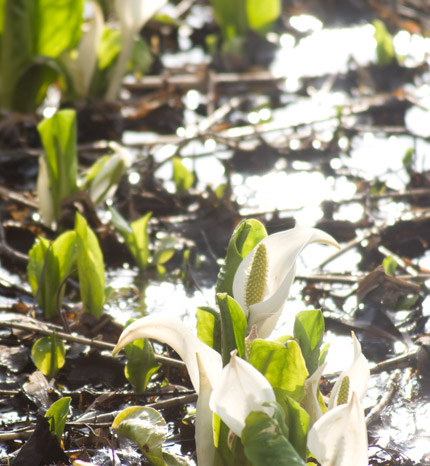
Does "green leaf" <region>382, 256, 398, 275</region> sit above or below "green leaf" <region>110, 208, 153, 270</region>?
below

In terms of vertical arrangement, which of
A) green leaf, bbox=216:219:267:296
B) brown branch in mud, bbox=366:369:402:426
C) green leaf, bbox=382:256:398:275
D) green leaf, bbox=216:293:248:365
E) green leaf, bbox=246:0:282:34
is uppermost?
green leaf, bbox=246:0:282:34

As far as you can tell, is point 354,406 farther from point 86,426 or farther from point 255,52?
Result: point 255,52

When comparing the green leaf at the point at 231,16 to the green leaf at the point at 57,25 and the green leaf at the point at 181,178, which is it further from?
the green leaf at the point at 181,178

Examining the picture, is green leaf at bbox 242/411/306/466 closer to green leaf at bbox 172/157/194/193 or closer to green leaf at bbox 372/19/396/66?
green leaf at bbox 172/157/194/193

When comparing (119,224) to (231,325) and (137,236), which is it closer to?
(137,236)

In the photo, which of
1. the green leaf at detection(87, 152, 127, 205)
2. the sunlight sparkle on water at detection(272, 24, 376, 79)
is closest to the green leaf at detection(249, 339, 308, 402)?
the green leaf at detection(87, 152, 127, 205)

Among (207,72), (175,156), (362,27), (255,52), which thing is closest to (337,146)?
(175,156)

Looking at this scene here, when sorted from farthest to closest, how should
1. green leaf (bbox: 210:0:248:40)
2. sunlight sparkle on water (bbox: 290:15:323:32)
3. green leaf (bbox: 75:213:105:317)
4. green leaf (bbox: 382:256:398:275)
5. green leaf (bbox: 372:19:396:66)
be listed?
sunlight sparkle on water (bbox: 290:15:323:32)
green leaf (bbox: 210:0:248:40)
green leaf (bbox: 372:19:396:66)
green leaf (bbox: 382:256:398:275)
green leaf (bbox: 75:213:105:317)

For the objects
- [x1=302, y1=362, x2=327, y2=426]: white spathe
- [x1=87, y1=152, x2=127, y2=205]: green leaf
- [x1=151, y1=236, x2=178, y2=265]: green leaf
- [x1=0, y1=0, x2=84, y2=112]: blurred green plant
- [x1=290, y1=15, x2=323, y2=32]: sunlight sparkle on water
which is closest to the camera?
[x1=302, y1=362, x2=327, y2=426]: white spathe

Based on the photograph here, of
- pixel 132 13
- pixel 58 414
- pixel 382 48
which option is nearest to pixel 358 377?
pixel 58 414
